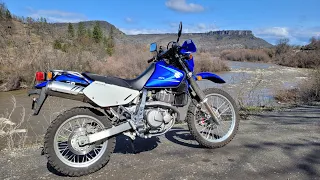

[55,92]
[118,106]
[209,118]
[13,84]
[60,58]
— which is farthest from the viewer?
[60,58]

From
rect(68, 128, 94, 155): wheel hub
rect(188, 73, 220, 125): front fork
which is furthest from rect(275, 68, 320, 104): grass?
rect(68, 128, 94, 155): wheel hub

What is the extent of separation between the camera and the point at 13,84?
66.0 feet

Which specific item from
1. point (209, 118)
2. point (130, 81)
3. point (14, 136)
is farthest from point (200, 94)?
point (14, 136)

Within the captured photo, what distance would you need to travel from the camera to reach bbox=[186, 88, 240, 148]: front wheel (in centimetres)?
416

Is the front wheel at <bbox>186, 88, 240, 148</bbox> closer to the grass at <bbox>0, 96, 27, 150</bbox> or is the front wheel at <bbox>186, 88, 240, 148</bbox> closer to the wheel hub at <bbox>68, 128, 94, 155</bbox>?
the wheel hub at <bbox>68, 128, 94, 155</bbox>

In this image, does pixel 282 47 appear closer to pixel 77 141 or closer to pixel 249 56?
pixel 249 56

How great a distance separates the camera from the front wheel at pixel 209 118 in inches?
164

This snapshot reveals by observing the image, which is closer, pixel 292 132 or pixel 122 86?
pixel 122 86

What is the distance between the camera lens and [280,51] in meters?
67.5

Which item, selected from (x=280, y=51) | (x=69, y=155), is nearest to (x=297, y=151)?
(x=69, y=155)

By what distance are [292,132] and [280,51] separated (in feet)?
224

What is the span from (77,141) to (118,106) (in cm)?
65

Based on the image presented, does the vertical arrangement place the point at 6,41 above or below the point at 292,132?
above

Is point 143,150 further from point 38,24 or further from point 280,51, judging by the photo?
point 280,51
